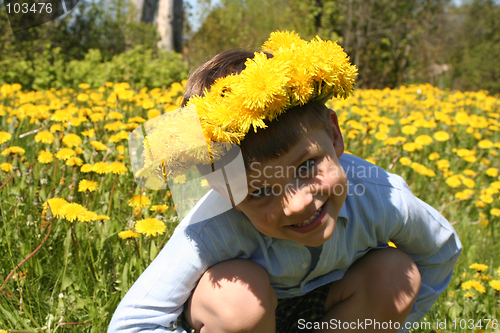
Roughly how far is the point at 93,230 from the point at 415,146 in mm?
1788

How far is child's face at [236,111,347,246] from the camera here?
0.90 meters

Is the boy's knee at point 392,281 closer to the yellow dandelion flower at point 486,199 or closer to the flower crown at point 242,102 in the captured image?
the flower crown at point 242,102

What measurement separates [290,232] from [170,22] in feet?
22.5

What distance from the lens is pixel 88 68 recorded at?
15.9ft

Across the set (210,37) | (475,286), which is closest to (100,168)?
(475,286)

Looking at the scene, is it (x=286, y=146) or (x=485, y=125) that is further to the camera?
(x=485, y=125)

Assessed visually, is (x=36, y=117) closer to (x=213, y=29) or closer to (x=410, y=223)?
(x=410, y=223)

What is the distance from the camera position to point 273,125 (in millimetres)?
897

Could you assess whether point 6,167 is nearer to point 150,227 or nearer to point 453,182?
point 150,227

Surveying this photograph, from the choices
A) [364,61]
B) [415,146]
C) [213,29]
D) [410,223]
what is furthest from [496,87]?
[410,223]

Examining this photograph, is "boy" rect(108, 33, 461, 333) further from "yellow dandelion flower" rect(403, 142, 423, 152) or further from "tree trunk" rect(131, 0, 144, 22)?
"tree trunk" rect(131, 0, 144, 22)

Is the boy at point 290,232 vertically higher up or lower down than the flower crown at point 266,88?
lower down

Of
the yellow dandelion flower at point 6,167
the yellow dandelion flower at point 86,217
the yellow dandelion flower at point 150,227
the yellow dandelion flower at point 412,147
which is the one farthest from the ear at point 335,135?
the yellow dandelion flower at point 412,147

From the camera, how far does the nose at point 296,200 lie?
89cm
